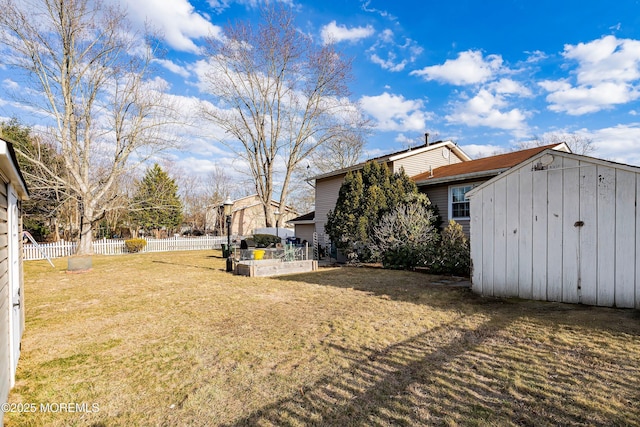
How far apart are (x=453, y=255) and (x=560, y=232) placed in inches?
167

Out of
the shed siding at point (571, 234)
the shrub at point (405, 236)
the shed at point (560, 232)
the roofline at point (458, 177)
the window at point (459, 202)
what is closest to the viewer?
the shed at point (560, 232)

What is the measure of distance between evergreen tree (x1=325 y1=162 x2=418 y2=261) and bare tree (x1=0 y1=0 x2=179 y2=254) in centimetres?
1301

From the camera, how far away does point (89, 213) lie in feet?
58.4

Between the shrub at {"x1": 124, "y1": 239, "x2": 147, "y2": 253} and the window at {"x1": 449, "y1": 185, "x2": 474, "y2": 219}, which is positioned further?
the shrub at {"x1": 124, "y1": 239, "x2": 147, "y2": 253}

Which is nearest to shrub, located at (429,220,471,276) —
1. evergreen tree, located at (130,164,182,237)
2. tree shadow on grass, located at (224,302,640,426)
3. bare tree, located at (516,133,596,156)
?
tree shadow on grass, located at (224,302,640,426)

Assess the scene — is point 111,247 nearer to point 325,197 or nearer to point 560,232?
point 325,197

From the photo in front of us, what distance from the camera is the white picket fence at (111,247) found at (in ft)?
56.6

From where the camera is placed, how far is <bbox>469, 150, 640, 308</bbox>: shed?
5.39 m

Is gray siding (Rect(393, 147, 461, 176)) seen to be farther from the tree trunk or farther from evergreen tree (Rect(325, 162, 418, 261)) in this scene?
the tree trunk

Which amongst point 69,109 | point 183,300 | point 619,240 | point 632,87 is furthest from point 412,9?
point 69,109

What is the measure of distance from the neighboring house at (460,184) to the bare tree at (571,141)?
1702 cm

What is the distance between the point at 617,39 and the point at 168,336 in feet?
54.2

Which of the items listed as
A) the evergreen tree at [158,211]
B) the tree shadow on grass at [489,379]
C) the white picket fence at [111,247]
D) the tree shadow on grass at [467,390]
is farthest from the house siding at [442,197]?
the evergreen tree at [158,211]

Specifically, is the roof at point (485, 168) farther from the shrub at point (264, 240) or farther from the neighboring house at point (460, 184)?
the shrub at point (264, 240)
